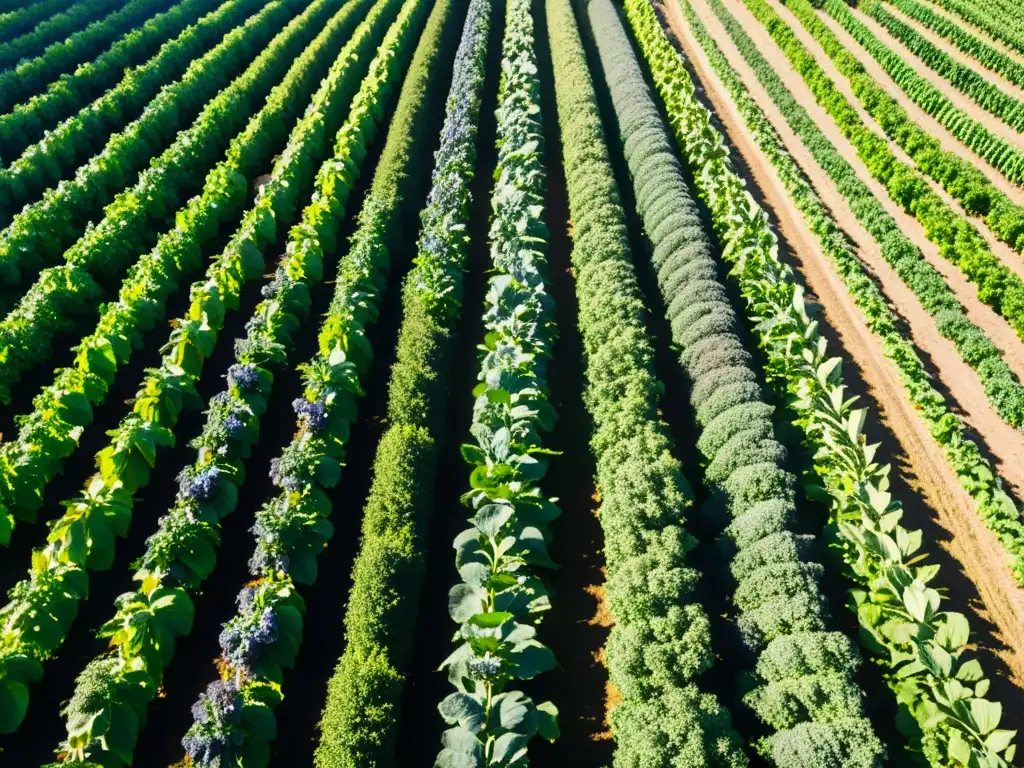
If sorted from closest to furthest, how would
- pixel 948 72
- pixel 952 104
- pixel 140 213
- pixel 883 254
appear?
1. pixel 140 213
2. pixel 883 254
3. pixel 952 104
4. pixel 948 72

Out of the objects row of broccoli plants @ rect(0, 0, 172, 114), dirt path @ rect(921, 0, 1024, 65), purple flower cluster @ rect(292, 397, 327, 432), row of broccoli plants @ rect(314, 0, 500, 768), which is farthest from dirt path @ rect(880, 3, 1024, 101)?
row of broccoli plants @ rect(0, 0, 172, 114)

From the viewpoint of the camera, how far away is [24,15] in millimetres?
31859

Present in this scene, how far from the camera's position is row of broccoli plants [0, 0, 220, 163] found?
21891 millimetres

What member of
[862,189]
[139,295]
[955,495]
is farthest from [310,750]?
[862,189]

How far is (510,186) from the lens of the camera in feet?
59.5

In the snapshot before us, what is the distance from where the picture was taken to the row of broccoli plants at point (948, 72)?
25.8m

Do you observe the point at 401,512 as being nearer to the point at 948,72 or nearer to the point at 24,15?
the point at 948,72

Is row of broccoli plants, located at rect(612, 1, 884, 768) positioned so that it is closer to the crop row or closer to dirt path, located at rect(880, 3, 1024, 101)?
the crop row

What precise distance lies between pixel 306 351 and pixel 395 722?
8839mm

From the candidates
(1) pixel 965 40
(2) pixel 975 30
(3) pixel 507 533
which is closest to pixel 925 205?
(3) pixel 507 533

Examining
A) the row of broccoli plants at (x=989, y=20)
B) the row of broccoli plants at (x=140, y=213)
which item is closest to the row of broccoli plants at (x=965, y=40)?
the row of broccoli plants at (x=989, y=20)

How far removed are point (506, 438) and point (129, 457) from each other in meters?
6.43

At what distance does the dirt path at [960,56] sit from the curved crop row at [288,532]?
90.1ft

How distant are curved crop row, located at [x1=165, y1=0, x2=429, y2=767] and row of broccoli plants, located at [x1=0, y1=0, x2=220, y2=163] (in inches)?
501
